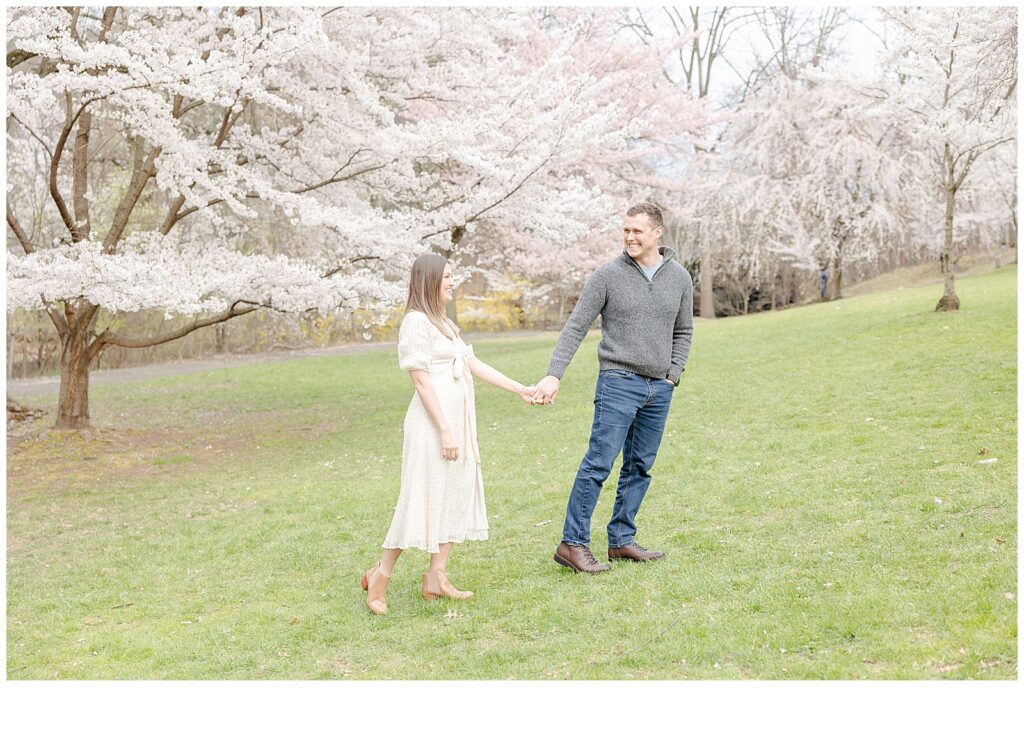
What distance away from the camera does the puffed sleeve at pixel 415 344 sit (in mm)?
4473

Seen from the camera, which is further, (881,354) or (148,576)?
(881,354)

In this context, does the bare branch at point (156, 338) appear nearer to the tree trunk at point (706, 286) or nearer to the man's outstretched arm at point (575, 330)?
the man's outstretched arm at point (575, 330)

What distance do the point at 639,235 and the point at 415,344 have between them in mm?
1245

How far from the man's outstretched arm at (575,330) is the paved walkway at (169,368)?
1325 cm

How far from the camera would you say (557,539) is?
598cm

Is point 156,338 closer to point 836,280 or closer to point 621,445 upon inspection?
point 621,445

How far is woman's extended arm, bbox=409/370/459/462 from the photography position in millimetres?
4488

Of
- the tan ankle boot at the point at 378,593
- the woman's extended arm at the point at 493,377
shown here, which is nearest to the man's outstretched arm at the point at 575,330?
the woman's extended arm at the point at 493,377

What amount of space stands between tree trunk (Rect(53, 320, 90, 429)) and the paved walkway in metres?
4.64

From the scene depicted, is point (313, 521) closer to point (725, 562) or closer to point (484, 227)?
point (725, 562)

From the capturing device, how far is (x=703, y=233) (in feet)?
80.7

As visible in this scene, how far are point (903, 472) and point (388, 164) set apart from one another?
661 centimetres

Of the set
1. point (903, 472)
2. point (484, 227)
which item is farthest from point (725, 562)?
point (484, 227)

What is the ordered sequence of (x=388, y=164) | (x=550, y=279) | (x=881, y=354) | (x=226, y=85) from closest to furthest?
(x=226, y=85) → (x=388, y=164) → (x=881, y=354) → (x=550, y=279)
